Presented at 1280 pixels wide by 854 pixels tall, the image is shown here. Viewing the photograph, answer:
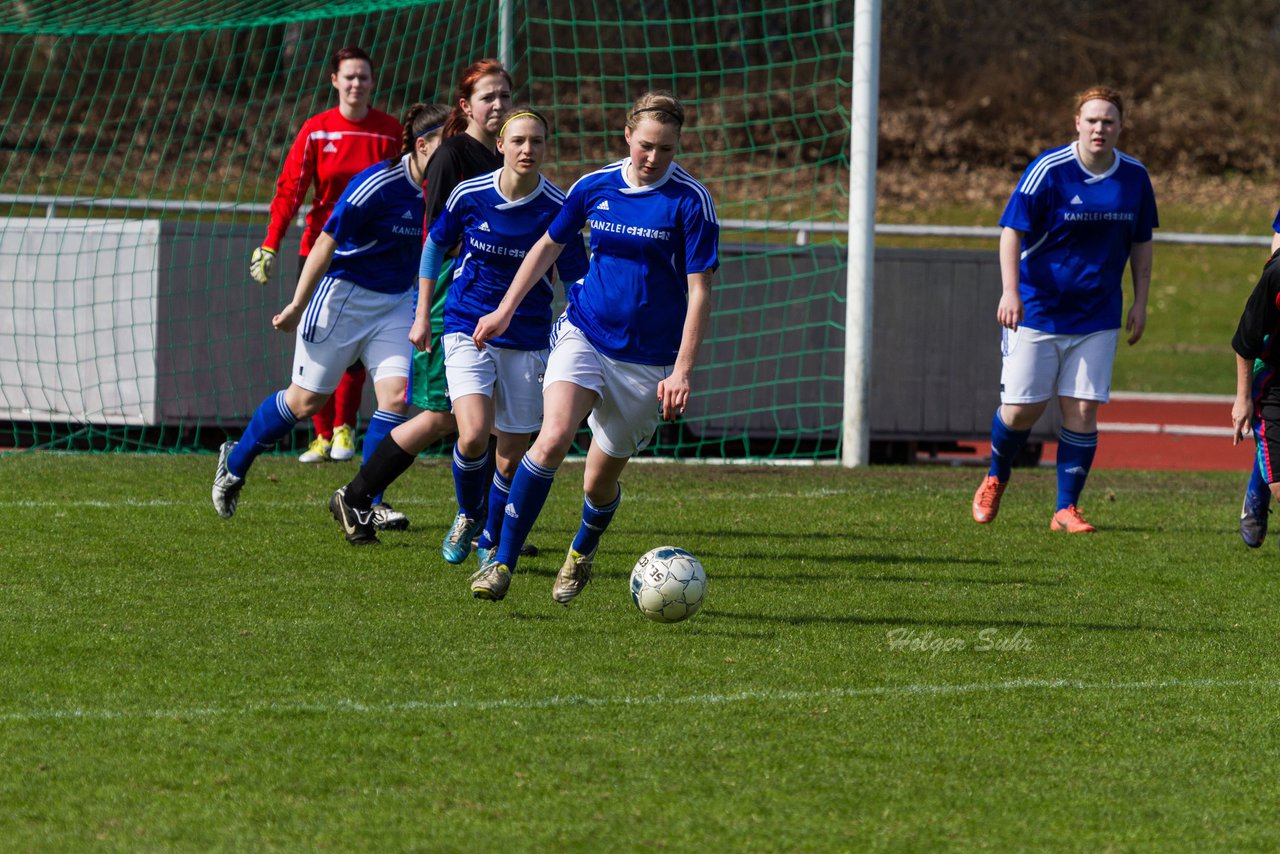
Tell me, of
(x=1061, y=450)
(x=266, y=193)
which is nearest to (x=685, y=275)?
(x=1061, y=450)

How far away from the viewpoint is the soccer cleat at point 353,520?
6676 millimetres

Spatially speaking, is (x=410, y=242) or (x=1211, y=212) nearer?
(x=410, y=242)

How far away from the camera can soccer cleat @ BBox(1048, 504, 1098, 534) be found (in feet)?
25.0

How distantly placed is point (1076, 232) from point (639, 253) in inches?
112

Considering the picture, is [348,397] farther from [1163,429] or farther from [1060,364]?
[1163,429]

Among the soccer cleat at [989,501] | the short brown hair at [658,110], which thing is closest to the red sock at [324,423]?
the soccer cleat at [989,501]

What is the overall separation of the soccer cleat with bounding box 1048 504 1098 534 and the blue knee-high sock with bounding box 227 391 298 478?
3.53 m

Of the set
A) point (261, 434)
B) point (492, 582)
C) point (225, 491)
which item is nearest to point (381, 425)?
point (261, 434)

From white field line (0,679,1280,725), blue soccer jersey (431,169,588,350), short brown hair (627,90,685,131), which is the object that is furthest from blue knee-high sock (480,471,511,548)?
white field line (0,679,1280,725)

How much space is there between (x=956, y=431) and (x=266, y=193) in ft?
45.6

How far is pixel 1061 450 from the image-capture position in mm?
7703

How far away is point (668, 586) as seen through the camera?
5328mm

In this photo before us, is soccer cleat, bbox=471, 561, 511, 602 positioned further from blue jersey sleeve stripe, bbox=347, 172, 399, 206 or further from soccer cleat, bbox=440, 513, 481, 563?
blue jersey sleeve stripe, bbox=347, 172, 399, 206

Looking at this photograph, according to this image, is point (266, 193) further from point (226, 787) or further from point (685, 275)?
point (226, 787)
